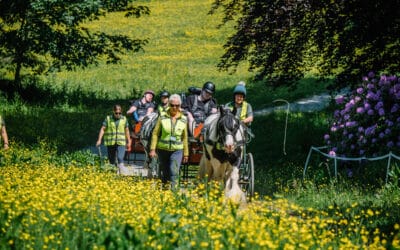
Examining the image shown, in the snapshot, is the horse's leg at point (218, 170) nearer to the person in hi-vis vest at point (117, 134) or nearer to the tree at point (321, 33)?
the person in hi-vis vest at point (117, 134)

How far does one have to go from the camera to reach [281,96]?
31.5m

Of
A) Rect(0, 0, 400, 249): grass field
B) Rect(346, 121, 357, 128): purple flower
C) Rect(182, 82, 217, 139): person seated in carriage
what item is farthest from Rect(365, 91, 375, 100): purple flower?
Rect(182, 82, 217, 139): person seated in carriage

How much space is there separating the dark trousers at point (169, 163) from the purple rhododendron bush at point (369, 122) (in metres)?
4.13

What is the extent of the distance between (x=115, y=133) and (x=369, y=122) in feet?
16.6

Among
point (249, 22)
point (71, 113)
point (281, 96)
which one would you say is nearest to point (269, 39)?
point (249, 22)

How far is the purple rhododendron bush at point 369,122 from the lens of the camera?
534 inches

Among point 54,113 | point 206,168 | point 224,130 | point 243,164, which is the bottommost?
point 54,113

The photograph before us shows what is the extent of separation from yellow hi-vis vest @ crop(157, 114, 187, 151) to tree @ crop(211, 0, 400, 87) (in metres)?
4.58

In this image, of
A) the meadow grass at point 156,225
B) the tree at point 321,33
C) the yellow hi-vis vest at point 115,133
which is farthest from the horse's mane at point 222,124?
Answer: the tree at point 321,33

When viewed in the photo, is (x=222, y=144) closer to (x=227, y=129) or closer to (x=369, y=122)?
(x=227, y=129)

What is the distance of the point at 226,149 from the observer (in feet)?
35.0

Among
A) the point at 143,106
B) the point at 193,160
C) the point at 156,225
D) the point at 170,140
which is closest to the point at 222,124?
the point at 170,140

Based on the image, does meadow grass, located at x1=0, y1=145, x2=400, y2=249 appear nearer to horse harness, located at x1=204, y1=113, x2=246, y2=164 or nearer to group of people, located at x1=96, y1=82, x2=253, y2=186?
horse harness, located at x1=204, y1=113, x2=246, y2=164

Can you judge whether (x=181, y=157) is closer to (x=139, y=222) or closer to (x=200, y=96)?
(x=200, y=96)
